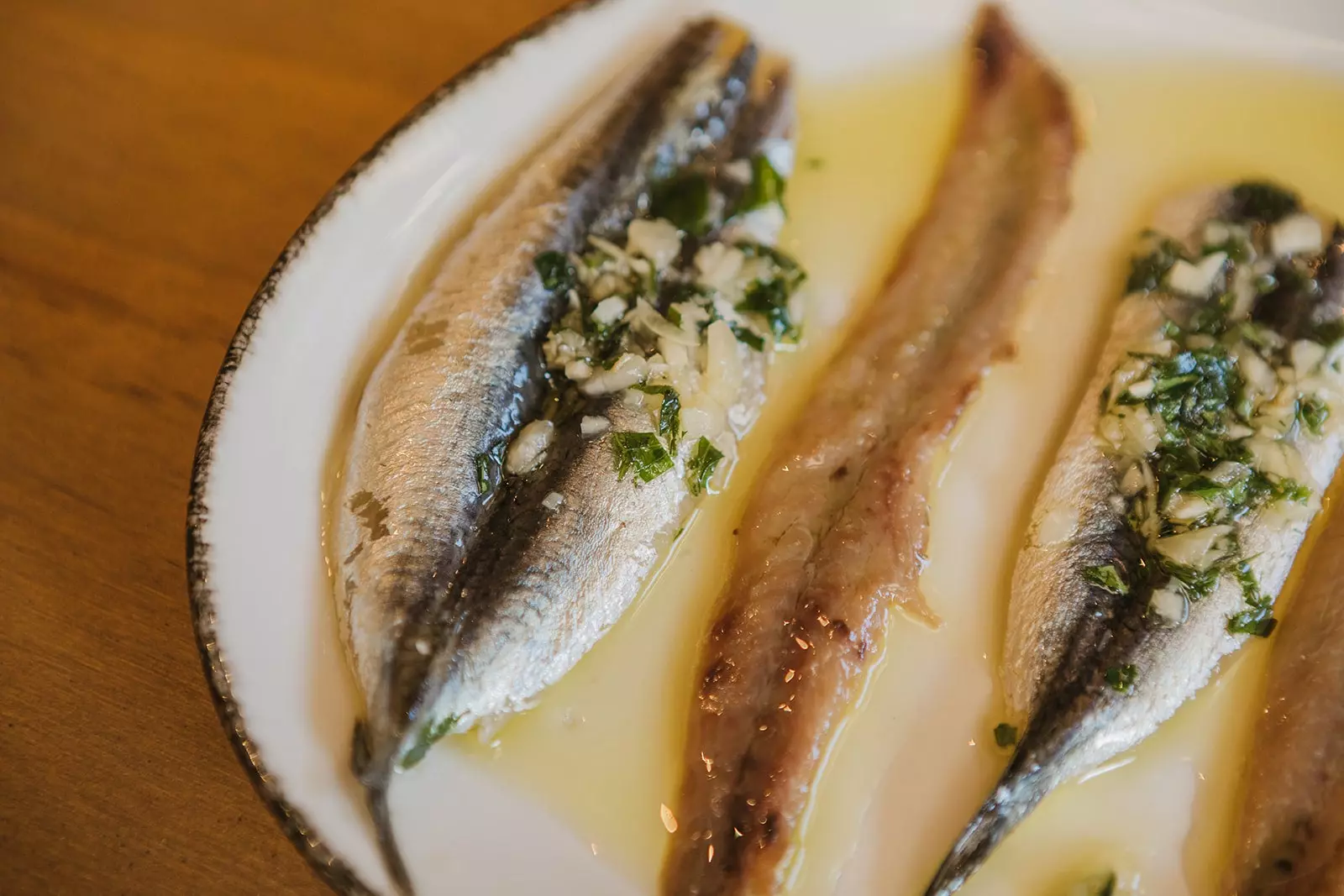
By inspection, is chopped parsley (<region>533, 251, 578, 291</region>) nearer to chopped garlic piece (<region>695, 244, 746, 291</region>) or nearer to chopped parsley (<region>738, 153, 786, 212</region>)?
chopped garlic piece (<region>695, 244, 746, 291</region>)

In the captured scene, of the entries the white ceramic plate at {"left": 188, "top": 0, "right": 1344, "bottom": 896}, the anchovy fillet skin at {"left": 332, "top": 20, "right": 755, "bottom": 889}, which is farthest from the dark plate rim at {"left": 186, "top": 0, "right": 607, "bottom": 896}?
the anchovy fillet skin at {"left": 332, "top": 20, "right": 755, "bottom": 889}

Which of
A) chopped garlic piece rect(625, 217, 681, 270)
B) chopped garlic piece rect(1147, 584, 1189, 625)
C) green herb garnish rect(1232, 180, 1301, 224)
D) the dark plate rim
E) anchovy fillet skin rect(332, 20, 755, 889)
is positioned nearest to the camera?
the dark plate rim

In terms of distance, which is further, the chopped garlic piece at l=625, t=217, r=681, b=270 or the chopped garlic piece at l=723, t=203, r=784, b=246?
the chopped garlic piece at l=723, t=203, r=784, b=246

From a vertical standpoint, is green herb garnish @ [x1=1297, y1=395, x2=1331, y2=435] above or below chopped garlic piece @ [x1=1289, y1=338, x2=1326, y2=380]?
below

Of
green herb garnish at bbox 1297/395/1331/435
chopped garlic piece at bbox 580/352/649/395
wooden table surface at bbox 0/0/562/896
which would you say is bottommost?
wooden table surface at bbox 0/0/562/896

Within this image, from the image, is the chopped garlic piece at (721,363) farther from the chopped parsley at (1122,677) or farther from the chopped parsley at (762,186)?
the chopped parsley at (1122,677)

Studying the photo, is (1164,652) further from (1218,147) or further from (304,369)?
(304,369)

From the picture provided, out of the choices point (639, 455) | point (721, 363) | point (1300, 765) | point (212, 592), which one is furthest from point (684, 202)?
point (1300, 765)
